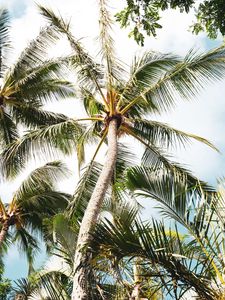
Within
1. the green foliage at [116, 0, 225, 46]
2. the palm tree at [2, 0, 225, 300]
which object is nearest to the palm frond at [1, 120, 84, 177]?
the palm tree at [2, 0, 225, 300]

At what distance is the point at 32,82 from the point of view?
1277cm

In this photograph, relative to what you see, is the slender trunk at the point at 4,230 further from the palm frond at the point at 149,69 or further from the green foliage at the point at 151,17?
the green foliage at the point at 151,17

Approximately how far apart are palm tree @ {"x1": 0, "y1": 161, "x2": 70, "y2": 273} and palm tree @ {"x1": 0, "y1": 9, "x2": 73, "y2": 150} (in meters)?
1.57

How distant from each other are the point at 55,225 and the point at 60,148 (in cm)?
456

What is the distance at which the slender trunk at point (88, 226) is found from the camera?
4614mm

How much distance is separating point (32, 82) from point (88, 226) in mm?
7395

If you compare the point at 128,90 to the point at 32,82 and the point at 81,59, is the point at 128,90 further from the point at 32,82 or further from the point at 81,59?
the point at 32,82

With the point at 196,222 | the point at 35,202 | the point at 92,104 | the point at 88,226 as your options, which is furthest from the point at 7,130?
the point at 196,222

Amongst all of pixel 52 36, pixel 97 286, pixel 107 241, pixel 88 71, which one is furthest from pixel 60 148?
pixel 107 241

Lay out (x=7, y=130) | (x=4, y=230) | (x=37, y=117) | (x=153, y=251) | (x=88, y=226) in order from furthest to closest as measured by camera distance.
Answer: (x=7, y=130)
(x=37, y=117)
(x=4, y=230)
(x=88, y=226)
(x=153, y=251)

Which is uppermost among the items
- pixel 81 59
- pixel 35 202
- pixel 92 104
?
pixel 81 59

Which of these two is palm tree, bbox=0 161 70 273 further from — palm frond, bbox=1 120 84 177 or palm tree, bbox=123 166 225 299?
palm tree, bbox=123 166 225 299

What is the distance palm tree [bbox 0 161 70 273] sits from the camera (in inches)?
494

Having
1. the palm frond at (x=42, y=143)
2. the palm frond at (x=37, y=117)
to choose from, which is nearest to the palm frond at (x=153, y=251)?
the palm frond at (x=42, y=143)
